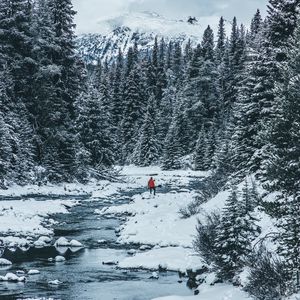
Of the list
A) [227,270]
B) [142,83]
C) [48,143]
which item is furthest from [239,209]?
[142,83]

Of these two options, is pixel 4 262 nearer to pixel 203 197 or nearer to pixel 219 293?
pixel 219 293

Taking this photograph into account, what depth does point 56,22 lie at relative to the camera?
49.8 meters

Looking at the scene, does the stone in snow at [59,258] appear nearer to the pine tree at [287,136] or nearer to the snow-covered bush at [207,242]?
the snow-covered bush at [207,242]

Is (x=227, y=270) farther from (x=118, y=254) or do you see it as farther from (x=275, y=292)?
(x=118, y=254)

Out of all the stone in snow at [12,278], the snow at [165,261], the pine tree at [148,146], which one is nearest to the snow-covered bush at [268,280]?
the snow at [165,261]

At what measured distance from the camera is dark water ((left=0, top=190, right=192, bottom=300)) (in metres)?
14.1

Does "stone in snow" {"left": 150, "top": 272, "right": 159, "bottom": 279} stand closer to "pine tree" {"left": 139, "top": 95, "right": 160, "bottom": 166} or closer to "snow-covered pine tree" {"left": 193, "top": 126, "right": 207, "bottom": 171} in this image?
"snow-covered pine tree" {"left": 193, "top": 126, "right": 207, "bottom": 171}

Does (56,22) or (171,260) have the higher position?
(56,22)

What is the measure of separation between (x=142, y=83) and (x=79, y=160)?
45677 millimetres

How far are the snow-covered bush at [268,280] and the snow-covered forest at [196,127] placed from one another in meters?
0.02

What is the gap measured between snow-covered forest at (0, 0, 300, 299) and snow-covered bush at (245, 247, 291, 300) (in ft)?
0.08

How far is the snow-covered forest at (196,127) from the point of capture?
11430mm

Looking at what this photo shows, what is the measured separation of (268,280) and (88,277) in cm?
680

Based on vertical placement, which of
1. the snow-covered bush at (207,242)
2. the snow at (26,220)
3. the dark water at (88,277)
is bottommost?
the dark water at (88,277)
